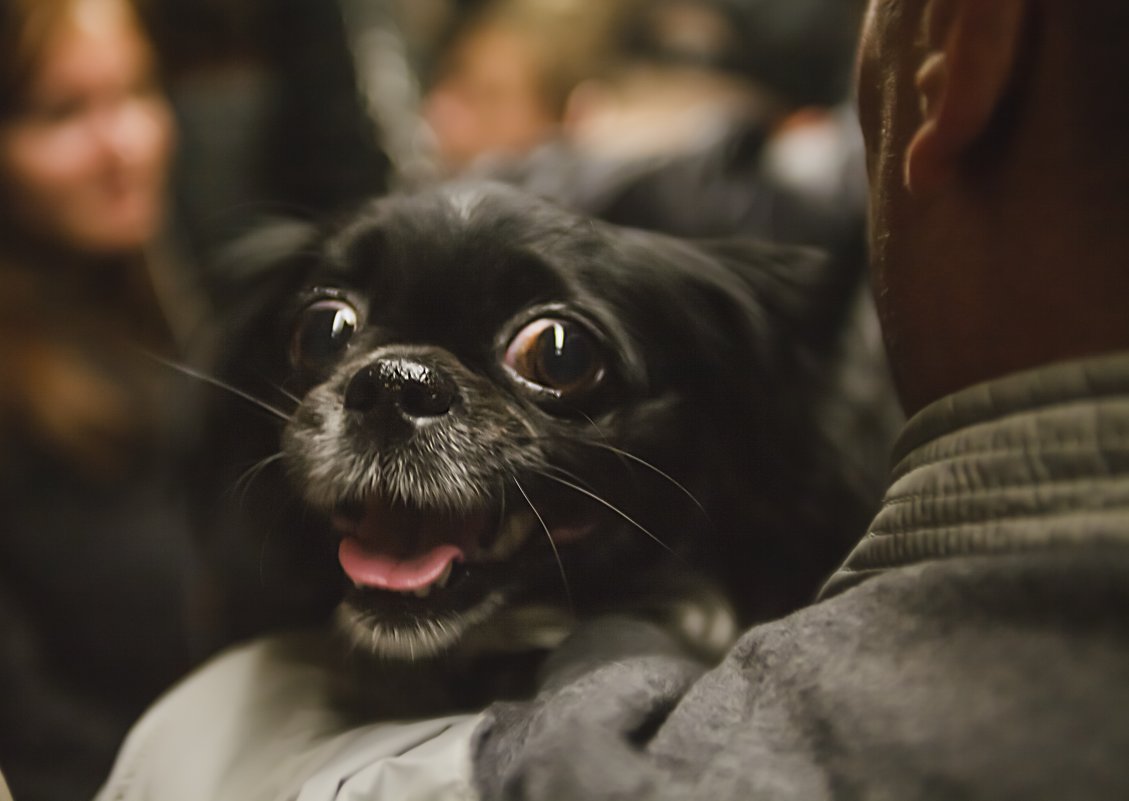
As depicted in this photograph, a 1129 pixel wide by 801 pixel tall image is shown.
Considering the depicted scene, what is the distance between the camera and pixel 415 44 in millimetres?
1723

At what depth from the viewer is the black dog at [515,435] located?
0.67 meters

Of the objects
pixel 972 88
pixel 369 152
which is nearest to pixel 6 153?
pixel 369 152

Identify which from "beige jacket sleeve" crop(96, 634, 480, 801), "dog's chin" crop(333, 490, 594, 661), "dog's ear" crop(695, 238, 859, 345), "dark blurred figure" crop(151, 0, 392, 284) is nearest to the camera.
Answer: "beige jacket sleeve" crop(96, 634, 480, 801)

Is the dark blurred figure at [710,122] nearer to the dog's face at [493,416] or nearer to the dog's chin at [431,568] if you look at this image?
the dog's face at [493,416]

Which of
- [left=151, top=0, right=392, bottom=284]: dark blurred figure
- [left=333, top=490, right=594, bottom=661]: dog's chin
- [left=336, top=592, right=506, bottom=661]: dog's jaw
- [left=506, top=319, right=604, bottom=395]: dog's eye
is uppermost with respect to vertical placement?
[left=151, top=0, right=392, bottom=284]: dark blurred figure

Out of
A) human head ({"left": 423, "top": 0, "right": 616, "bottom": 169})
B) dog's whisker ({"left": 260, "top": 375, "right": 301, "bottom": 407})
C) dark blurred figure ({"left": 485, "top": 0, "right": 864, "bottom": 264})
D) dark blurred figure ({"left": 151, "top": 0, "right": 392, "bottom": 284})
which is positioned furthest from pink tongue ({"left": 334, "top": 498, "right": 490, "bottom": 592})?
human head ({"left": 423, "top": 0, "right": 616, "bottom": 169})

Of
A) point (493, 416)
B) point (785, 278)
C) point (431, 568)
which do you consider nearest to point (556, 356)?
point (493, 416)

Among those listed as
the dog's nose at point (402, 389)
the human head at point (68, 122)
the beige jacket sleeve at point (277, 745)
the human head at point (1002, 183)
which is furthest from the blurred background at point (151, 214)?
the human head at point (1002, 183)

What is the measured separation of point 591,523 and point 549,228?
0.70 feet

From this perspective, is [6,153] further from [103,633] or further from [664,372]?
[664,372]

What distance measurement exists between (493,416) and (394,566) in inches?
4.7

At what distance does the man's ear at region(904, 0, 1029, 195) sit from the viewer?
0.52 m

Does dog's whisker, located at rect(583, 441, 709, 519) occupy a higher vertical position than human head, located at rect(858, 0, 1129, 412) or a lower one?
lower

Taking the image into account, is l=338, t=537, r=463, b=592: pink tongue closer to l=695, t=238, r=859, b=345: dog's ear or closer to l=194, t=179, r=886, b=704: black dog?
l=194, t=179, r=886, b=704: black dog
